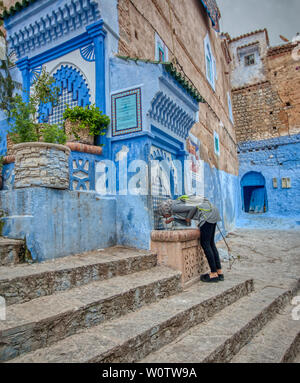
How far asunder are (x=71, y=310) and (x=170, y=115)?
12.8 ft

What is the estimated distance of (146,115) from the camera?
4.44 meters

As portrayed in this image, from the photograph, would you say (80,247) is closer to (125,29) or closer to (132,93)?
(132,93)

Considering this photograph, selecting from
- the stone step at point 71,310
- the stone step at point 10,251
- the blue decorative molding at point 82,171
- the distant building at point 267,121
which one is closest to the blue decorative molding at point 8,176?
the blue decorative molding at point 82,171

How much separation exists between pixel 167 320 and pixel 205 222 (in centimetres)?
199

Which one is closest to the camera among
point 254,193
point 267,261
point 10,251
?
point 10,251

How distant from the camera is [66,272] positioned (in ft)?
9.20

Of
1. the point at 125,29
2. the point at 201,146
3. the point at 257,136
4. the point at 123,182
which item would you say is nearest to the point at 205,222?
the point at 123,182

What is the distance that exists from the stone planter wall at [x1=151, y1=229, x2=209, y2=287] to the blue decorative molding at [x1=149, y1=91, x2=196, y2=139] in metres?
1.99

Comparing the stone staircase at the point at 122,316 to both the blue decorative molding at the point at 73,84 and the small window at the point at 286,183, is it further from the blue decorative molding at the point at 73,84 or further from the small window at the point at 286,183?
the small window at the point at 286,183

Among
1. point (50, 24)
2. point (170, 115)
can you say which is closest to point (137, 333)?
point (170, 115)

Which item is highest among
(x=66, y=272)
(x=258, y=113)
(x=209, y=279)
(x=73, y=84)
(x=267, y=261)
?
(x=258, y=113)

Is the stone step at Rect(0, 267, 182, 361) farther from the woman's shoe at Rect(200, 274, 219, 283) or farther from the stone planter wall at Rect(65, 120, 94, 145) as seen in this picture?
the stone planter wall at Rect(65, 120, 94, 145)

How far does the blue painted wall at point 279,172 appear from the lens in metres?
15.1

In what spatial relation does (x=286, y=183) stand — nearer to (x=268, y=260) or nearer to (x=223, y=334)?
(x=268, y=260)
